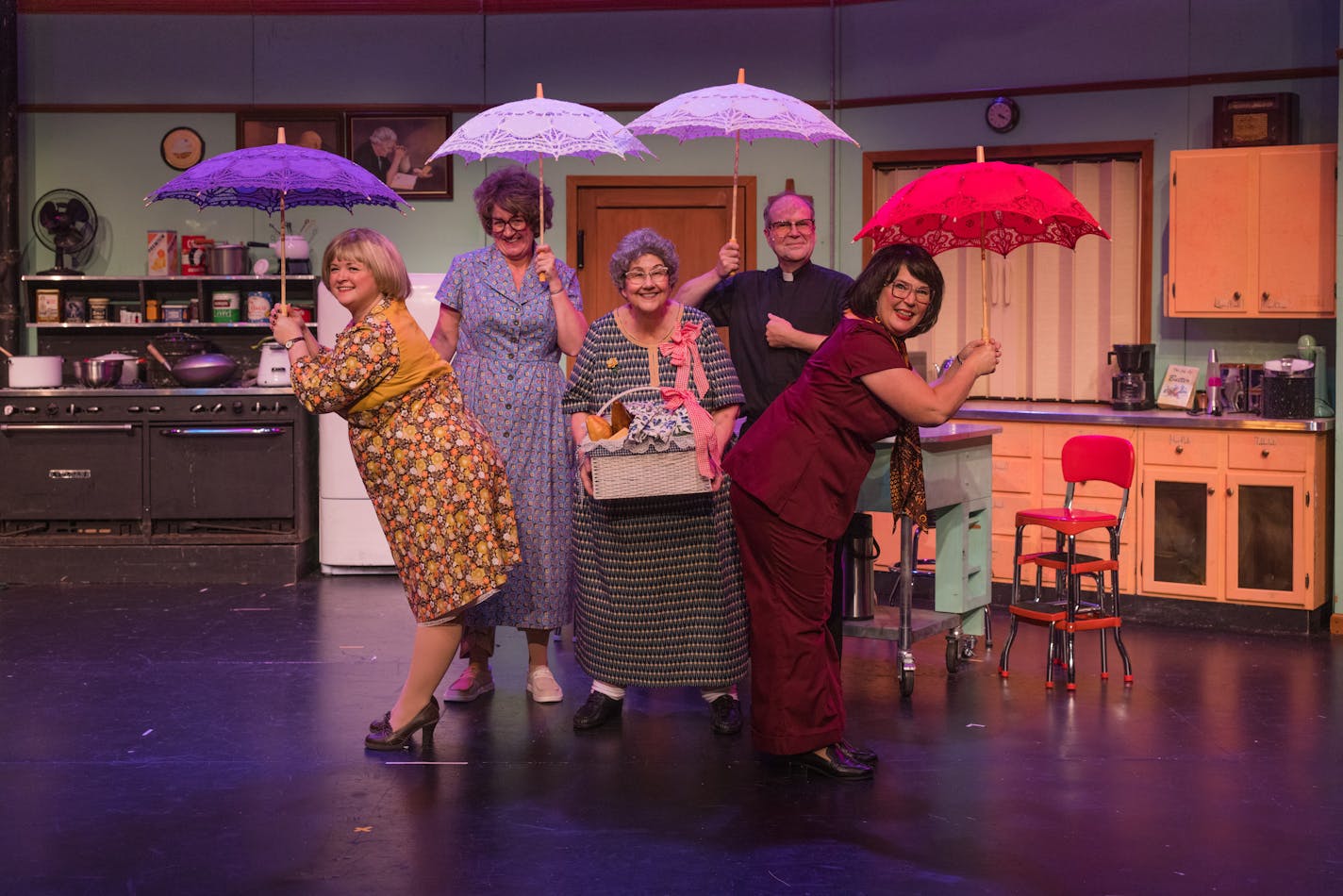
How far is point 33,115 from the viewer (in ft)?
26.3

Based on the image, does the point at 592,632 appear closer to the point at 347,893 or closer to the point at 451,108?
the point at 347,893

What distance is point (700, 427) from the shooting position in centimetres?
410

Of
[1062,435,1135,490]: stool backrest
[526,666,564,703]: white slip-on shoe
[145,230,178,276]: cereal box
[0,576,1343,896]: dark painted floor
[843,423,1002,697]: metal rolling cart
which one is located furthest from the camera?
[145,230,178,276]: cereal box

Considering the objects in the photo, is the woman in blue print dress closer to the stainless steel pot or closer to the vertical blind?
the vertical blind

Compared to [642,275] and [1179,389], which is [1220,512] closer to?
[1179,389]

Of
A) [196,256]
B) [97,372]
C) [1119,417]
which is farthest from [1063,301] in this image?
[97,372]

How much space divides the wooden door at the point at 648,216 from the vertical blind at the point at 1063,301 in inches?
43.7

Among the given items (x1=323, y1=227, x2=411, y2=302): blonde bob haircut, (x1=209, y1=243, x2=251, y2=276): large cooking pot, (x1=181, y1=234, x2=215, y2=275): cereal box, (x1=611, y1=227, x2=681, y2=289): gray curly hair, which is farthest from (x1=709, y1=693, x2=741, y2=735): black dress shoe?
(x1=181, y1=234, x2=215, y2=275): cereal box

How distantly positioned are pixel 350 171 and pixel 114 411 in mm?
3308

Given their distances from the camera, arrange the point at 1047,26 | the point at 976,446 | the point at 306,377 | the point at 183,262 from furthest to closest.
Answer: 1. the point at 183,262
2. the point at 1047,26
3. the point at 976,446
4. the point at 306,377

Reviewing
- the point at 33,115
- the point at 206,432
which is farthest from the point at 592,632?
the point at 33,115

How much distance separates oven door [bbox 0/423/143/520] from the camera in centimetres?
730

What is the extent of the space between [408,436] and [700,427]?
83cm

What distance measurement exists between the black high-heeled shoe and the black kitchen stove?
3212 millimetres
